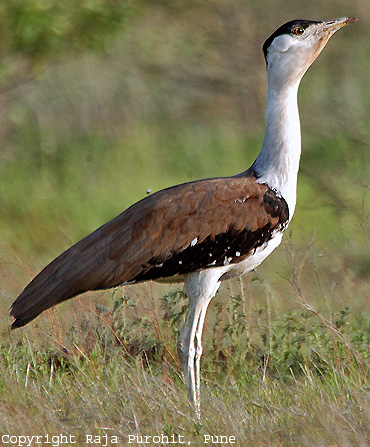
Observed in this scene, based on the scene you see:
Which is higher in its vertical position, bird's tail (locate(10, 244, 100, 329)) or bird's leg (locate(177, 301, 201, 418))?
bird's tail (locate(10, 244, 100, 329))

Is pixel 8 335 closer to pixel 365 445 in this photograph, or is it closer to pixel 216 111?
pixel 365 445

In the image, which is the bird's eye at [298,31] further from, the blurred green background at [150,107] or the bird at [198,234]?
the blurred green background at [150,107]

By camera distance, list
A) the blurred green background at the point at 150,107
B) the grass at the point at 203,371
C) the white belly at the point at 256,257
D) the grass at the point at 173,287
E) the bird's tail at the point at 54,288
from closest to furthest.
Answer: the grass at the point at 203,371 → the grass at the point at 173,287 → the bird's tail at the point at 54,288 → the white belly at the point at 256,257 → the blurred green background at the point at 150,107

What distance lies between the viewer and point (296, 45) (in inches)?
153

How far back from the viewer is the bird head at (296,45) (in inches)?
153

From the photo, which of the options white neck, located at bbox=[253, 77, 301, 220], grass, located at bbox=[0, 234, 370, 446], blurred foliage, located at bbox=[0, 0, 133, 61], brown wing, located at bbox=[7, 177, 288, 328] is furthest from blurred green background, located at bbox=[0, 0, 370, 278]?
brown wing, located at bbox=[7, 177, 288, 328]

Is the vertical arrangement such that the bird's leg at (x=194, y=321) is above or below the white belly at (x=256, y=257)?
below

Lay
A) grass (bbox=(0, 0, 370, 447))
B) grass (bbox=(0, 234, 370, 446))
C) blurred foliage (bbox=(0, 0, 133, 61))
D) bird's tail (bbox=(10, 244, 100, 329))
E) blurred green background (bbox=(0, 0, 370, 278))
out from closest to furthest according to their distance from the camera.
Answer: grass (bbox=(0, 234, 370, 446)) → grass (bbox=(0, 0, 370, 447)) → bird's tail (bbox=(10, 244, 100, 329)) → blurred foliage (bbox=(0, 0, 133, 61)) → blurred green background (bbox=(0, 0, 370, 278))

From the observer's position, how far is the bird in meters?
3.72

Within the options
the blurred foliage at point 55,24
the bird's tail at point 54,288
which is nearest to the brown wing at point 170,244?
the bird's tail at point 54,288

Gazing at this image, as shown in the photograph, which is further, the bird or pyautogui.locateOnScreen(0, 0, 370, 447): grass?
the bird

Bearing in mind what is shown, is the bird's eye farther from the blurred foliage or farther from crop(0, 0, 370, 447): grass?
the blurred foliage

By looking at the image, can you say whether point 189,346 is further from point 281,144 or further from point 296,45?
point 296,45

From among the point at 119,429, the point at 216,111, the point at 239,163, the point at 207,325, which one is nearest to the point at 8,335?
the point at 207,325
